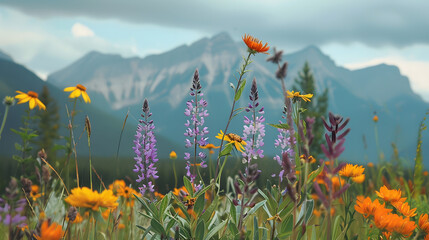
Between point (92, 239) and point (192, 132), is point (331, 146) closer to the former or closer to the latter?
point (192, 132)

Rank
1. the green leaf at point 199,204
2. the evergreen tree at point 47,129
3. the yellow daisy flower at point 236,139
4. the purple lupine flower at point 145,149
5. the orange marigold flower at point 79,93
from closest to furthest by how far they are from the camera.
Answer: the green leaf at point 199,204
the purple lupine flower at point 145,149
the yellow daisy flower at point 236,139
the orange marigold flower at point 79,93
the evergreen tree at point 47,129

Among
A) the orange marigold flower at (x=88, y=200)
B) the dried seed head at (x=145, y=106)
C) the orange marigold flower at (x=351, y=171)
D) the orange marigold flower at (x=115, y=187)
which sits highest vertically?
the dried seed head at (x=145, y=106)

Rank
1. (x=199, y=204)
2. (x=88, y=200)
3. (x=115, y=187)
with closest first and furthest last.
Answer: (x=88, y=200), (x=199, y=204), (x=115, y=187)

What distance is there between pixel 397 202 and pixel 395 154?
580cm

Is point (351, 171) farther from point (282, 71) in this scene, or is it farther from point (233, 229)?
point (282, 71)

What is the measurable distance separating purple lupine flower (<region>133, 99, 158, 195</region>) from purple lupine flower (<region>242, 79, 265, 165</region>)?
58 centimetres

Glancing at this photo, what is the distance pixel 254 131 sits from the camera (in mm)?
2283

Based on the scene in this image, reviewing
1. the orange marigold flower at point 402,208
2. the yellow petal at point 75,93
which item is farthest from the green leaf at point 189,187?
the yellow petal at point 75,93

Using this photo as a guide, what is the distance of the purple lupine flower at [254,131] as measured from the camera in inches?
88.1

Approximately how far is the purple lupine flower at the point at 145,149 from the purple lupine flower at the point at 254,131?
0.58 metres

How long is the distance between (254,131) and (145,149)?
69 cm

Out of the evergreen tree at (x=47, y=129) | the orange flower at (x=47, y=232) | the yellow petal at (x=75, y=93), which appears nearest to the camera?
the orange flower at (x=47, y=232)

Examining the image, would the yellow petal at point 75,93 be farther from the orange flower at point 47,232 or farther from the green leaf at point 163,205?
the orange flower at point 47,232

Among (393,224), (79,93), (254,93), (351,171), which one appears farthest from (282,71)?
(79,93)
